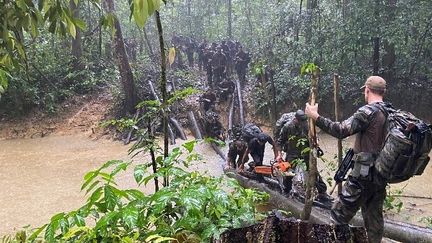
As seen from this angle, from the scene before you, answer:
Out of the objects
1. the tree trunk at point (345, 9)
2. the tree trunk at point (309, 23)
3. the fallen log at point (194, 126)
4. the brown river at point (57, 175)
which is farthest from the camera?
the tree trunk at point (309, 23)

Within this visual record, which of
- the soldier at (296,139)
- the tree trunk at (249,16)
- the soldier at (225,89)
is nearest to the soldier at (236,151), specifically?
the soldier at (296,139)

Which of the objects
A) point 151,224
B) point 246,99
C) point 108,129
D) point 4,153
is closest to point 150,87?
point 108,129

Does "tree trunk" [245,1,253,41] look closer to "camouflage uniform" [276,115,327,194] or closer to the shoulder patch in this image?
"camouflage uniform" [276,115,327,194]

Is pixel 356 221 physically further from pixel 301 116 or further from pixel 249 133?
pixel 249 133

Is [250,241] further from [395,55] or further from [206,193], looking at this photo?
[395,55]

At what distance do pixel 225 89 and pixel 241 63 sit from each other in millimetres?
1769

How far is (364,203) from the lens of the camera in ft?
12.7

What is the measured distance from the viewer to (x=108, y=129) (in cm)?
1308

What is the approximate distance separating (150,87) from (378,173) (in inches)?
437

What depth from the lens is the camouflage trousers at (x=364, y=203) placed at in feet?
12.3

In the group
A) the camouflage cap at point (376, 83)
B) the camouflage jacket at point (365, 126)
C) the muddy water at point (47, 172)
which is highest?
the camouflage cap at point (376, 83)

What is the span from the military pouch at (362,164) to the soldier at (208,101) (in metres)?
8.77

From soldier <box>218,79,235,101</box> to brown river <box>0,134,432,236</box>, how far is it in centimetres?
286

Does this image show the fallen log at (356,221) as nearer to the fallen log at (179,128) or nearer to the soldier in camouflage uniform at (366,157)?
the soldier in camouflage uniform at (366,157)
